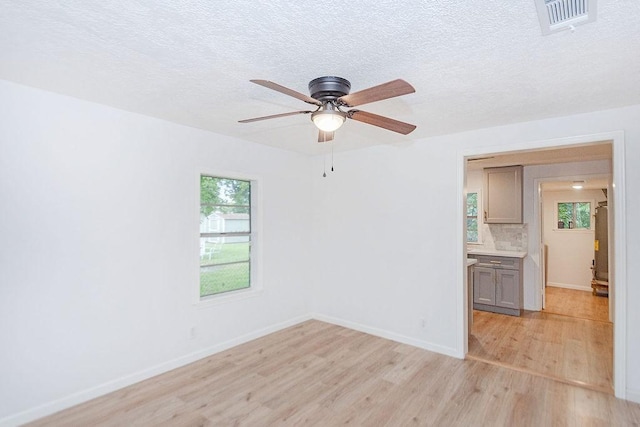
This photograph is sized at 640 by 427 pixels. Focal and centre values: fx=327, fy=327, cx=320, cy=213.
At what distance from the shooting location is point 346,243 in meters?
4.69

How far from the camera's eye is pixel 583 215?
748 centimetres

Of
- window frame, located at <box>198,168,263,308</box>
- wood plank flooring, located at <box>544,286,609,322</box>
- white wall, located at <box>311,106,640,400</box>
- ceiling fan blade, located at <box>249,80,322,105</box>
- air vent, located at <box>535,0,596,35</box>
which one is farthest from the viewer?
wood plank flooring, located at <box>544,286,609,322</box>

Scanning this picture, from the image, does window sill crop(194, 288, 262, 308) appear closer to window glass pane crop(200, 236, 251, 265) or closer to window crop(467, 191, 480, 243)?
window glass pane crop(200, 236, 251, 265)

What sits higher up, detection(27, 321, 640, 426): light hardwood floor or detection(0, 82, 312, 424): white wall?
detection(0, 82, 312, 424): white wall

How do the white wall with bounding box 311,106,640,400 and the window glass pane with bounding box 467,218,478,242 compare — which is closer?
the white wall with bounding box 311,106,640,400

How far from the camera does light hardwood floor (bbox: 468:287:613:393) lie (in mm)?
3275

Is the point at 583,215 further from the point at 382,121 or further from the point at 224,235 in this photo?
the point at 224,235

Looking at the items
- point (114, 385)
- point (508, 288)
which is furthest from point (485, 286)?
point (114, 385)

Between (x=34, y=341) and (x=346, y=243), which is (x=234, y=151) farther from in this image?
(x=34, y=341)

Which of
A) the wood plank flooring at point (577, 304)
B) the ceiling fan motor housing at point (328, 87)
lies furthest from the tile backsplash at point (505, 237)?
the ceiling fan motor housing at point (328, 87)

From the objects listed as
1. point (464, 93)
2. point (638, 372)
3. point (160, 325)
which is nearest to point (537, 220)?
point (638, 372)

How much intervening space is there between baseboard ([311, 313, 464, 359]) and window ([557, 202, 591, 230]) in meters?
5.96

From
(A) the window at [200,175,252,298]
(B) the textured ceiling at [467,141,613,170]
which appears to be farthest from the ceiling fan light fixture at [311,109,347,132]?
(B) the textured ceiling at [467,141,613,170]

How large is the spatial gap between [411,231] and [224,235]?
7.55 ft
